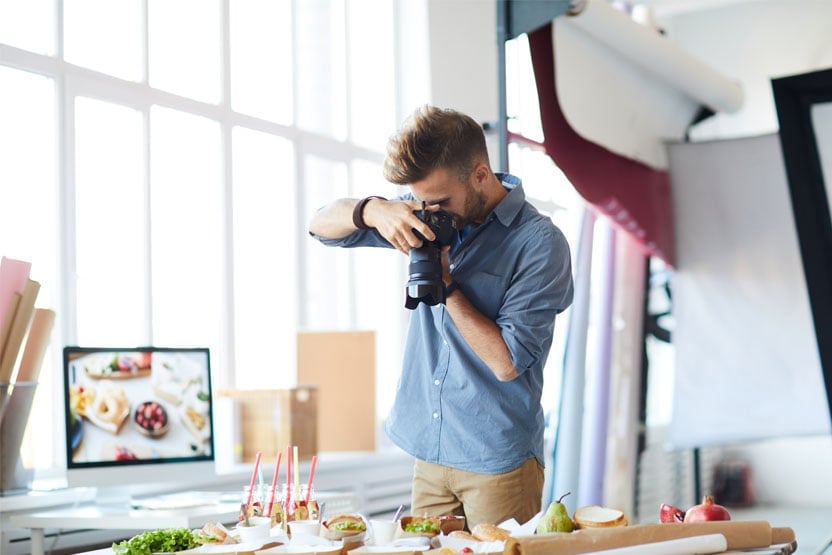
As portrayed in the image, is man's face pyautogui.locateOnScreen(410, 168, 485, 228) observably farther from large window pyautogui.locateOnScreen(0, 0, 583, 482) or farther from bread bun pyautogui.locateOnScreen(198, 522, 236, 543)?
large window pyautogui.locateOnScreen(0, 0, 583, 482)

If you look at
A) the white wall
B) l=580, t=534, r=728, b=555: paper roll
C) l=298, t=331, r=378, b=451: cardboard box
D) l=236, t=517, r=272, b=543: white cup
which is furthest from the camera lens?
the white wall

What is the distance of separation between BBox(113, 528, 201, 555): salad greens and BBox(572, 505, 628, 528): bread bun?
2.15 feet

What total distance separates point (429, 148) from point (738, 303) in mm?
3553


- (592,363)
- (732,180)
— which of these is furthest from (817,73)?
(592,363)

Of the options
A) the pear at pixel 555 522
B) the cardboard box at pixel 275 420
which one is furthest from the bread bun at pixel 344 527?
the cardboard box at pixel 275 420

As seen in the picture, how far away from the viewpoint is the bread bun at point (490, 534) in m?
1.75

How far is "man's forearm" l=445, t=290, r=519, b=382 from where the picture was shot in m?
2.18

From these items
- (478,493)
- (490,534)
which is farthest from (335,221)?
(490,534)

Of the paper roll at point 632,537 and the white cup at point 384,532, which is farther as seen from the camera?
the white cup at point 384,532

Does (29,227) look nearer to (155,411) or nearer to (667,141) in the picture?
(155,411)

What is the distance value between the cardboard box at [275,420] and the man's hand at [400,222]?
6.11 ft

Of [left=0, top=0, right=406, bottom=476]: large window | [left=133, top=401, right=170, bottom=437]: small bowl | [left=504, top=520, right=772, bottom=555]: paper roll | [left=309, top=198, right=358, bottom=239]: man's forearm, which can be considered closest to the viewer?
[left=504, top=520, right=772, bottom=555]: paper roll

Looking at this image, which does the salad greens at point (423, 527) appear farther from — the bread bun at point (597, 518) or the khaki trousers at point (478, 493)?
the khaki trousers at point (478, 493)

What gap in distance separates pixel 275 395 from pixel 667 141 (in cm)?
248
